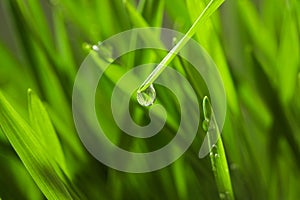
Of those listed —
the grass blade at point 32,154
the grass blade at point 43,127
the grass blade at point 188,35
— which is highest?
the grass blade at point 188,35

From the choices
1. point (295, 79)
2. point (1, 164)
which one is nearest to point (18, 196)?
point (1, 164)

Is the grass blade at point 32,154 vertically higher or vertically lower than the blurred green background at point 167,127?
lower

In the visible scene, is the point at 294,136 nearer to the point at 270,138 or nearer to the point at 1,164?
the point at 270,138

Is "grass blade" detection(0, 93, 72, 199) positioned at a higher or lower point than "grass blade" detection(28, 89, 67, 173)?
lower

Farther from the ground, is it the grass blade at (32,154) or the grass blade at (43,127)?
the grass blade at (43,127)

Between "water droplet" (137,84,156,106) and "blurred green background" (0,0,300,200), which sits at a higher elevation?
Result: "blurred green background" (0,0,300,200)

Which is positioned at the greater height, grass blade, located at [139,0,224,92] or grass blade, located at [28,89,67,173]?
grass blade, located at [139,0,224,92]

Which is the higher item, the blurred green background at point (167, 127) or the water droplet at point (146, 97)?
the blurred green background at point (167, 127)

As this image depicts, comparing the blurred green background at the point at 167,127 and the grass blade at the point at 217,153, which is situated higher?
the blurred green background at the point at 167,127

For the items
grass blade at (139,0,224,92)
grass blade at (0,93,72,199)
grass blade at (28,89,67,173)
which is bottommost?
grass blade at (0,93,72,199)
